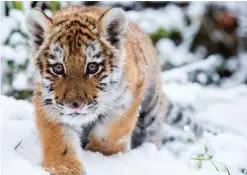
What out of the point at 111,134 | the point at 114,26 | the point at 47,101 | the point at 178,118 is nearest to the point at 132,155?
the point at 111,134

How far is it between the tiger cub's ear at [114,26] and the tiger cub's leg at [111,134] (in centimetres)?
44

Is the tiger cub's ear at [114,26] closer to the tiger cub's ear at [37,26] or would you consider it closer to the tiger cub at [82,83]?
the tiger cub at [82,83]

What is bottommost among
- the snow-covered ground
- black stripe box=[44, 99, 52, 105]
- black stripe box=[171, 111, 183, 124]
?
black stripe box=[171, 111, 183, 124]

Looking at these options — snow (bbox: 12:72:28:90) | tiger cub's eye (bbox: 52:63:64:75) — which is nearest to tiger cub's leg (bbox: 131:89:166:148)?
tiger cub's eye (bbox: 52:63:64:75)

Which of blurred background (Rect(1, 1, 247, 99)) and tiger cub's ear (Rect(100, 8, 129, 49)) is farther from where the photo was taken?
blurred background (Rect(1, 1, 247, 99))

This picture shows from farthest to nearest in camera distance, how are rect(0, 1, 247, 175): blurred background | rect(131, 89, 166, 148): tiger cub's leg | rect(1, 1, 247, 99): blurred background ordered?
1. rect(1, 1, 247, 99): blurred background
2. rect(131, 89, 166, 148): tiger cub's leg
3. rect(0, 1, 247, 175): blurred background

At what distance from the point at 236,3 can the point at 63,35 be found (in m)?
4.86

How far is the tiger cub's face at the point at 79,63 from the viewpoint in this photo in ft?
9.66

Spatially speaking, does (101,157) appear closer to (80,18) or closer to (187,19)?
(80,18)

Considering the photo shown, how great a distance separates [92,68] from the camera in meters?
3.01

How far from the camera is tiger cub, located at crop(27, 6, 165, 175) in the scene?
2971 millimetres

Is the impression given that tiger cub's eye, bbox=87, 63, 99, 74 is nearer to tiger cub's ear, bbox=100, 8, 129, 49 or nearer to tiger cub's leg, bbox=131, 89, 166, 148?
tiger cub's ear, bbox=100, 8, 129, 49

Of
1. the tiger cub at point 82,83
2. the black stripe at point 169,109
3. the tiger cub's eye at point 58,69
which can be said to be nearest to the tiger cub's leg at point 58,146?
the tiger cub at point 82,83

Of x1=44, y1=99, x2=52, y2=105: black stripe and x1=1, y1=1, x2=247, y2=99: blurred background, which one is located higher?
x1=44, y1=99, x2=52, y2=105: black stripe
